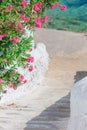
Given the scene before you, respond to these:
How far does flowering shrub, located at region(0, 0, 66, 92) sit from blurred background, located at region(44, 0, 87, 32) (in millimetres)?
16036

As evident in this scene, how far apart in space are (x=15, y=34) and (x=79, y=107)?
3232 millimetres

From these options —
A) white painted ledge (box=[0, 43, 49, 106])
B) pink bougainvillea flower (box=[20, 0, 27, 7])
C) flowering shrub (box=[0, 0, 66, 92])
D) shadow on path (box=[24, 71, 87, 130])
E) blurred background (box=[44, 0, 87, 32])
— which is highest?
pink bougainvillea flower (box=[20, 0, 27, 7])

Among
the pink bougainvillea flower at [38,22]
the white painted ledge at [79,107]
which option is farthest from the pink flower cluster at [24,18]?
the white painted ledge at [79,107]

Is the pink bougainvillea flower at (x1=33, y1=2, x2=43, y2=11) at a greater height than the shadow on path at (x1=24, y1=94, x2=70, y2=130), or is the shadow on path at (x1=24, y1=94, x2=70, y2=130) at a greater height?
the pink bougainvillea flower at (x1=33, y1=2, x2=43, y2=11)

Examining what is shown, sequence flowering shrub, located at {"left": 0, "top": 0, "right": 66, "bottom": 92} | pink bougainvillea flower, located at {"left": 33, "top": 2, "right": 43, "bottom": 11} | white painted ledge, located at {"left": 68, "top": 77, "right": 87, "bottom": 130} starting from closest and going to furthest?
white painted ledge, located at {"left": 68, "top": 77, "right": 87, "bottom": 130}, flowering shrub, located at {"left": 0, "top": 0, "right": 66, "bottom": 92}, pink bougainvillea flower, located at {"left": 33, "top": 2, "right": 43, "bottom": 11}

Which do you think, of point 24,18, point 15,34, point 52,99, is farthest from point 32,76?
point 15,34

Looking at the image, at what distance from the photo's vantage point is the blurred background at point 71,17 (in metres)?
25.7

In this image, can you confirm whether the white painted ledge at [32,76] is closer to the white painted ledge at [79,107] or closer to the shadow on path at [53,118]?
the shadow on path at [53,118]

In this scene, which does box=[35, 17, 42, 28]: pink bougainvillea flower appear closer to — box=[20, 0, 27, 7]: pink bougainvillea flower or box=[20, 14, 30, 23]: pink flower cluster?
box=[20, 14, 30, 23]: pink flower cluster

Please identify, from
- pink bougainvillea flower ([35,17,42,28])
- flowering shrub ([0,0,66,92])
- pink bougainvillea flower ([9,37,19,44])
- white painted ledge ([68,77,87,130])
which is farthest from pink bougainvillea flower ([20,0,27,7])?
white painted ledge ([68,77,87,130])

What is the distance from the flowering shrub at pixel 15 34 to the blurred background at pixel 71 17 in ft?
52.6

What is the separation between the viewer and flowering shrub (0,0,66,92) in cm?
830

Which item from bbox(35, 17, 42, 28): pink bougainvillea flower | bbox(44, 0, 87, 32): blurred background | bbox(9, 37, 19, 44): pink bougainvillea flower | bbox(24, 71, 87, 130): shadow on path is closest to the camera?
bbox(24, 71, 87, 130): shadow on path

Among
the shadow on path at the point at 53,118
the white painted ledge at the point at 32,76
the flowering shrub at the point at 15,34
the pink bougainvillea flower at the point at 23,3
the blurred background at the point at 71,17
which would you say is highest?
the pink bougainvillea flower at the point at 23,3
